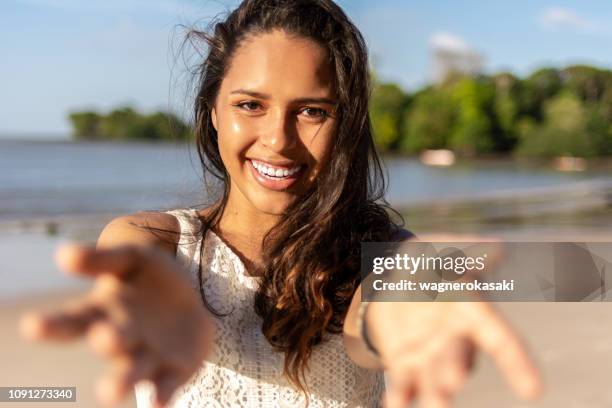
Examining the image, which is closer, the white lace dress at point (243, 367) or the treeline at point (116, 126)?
the white lace dress at point (243, 367)

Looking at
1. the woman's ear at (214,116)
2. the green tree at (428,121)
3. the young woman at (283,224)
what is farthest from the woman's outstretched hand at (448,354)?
the green tree at (428,121)

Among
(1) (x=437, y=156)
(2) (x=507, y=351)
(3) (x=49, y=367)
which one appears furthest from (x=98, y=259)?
(1) (x=437, y=156)

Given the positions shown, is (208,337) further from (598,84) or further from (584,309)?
(598,84)

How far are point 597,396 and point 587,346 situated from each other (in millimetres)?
880

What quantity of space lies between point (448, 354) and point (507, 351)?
0.30ft

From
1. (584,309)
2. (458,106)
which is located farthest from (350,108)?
(458,106)

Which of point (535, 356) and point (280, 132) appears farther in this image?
point (535, 356)

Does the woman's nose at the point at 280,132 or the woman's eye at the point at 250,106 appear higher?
the woman's eye at the point at 250,106

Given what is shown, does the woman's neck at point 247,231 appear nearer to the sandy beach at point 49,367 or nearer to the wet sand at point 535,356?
the wet sand at point 535,356

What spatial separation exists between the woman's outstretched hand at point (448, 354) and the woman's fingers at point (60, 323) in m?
0.45

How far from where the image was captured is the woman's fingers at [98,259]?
3.03 feet

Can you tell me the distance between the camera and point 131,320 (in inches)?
39.6

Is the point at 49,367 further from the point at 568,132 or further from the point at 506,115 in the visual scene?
the point at 506,115

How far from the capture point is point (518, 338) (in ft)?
3.37
